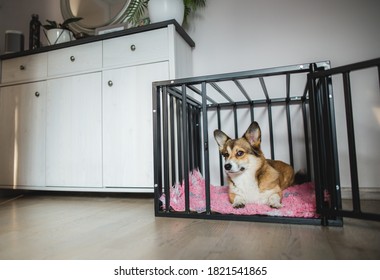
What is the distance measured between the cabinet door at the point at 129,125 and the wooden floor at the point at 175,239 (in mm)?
343

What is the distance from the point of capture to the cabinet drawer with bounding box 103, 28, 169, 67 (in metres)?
1.25

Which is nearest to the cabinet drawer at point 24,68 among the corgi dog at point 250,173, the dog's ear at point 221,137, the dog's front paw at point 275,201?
the dog's ear at point 221,137

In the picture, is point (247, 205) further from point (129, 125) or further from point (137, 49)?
point (137, 49)

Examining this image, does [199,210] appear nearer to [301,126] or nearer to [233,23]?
[301,126]

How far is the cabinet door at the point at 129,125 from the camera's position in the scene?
4.14 ft

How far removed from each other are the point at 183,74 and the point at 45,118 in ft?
3.04

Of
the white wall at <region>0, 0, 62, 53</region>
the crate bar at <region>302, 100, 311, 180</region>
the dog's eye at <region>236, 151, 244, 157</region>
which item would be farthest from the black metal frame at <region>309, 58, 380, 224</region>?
the white wall at <region>0, 0, 62, 53</region>

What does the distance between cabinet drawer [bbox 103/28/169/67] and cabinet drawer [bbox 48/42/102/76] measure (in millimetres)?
63

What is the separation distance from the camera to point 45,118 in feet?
4.93

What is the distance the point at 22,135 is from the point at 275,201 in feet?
5.23

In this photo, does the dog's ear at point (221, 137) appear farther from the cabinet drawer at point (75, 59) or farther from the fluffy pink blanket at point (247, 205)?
the cabinet drawer at point (75, 59)

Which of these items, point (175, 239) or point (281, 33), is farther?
point (281, 33)

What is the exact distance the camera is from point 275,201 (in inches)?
34.5

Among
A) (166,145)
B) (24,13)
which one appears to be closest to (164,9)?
(166,145)
